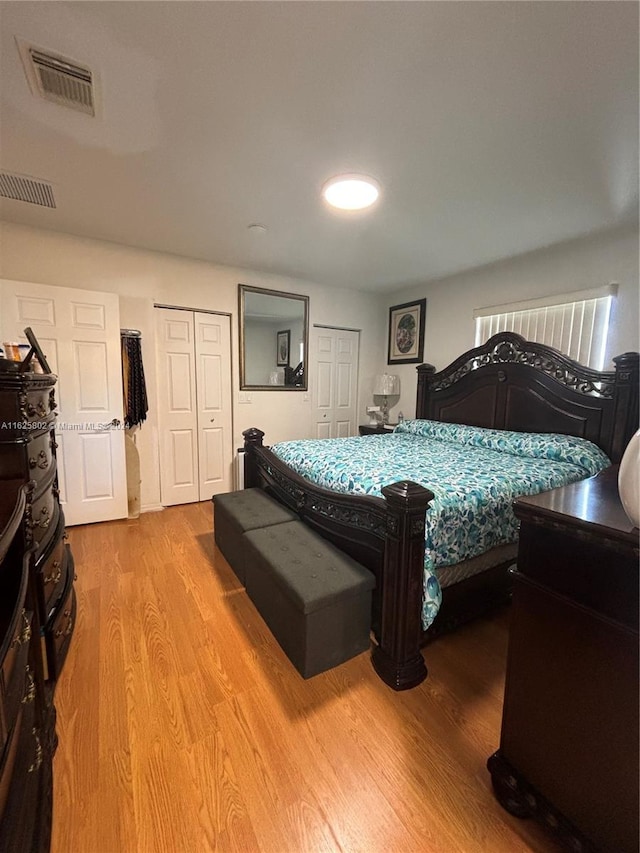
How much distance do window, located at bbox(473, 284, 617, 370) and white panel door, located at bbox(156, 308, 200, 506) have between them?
3.14m

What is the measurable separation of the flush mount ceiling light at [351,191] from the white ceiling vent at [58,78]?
1186 millimetres

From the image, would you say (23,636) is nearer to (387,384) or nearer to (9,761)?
(9,761)

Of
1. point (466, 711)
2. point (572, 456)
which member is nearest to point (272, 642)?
point (466, 711)

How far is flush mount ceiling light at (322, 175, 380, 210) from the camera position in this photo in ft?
6.62

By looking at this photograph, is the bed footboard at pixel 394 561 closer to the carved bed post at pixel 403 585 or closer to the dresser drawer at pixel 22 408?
the carved bed post at pixel 403 585

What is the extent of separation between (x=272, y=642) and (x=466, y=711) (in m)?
0.92

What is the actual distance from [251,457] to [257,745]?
81.7 inches

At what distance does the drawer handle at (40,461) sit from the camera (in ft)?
4.90

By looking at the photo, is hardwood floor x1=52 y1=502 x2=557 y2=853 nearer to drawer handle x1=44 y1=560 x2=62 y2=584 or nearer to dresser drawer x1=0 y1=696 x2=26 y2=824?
drawer handle x1=44 y1=560 x2=62 y2=584

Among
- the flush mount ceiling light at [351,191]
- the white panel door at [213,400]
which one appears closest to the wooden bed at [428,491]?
the white panel door at [213,400]

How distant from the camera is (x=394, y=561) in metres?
1.54

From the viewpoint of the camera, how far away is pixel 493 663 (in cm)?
168

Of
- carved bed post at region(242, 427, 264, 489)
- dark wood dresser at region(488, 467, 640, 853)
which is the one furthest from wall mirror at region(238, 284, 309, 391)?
dark wood dresser at region(488, 467, 640, 853)

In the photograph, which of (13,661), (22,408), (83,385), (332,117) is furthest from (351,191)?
(83,385)
